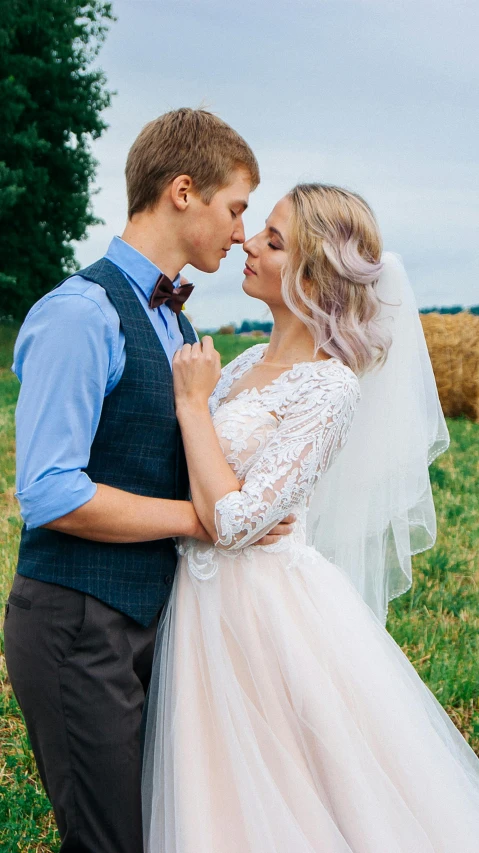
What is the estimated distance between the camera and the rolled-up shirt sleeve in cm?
231

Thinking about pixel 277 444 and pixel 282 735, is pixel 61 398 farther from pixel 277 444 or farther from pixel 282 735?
pixel 282 735

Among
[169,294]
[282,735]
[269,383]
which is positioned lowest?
[282,735]

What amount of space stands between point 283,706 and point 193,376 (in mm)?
1060

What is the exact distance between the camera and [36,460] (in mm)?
2328

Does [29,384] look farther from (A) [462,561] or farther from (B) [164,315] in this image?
(A) [462,561]

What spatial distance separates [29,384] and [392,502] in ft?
6.23

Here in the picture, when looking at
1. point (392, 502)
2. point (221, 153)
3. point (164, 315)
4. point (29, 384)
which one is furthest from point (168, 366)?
point (392, 502)

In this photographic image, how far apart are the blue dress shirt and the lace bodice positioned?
1.66ft

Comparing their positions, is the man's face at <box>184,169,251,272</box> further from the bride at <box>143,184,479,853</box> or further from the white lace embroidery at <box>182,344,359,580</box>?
the white lace embroidery at <box>182,344,359,580</box>

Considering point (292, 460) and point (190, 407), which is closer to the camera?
point (190, 407)

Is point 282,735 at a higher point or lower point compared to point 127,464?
lower

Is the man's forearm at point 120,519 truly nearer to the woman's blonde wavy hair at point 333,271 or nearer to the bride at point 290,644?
the bride at point 290,644

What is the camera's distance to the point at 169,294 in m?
2.73

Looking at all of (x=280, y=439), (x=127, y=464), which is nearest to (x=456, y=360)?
(x=280, y=439)
